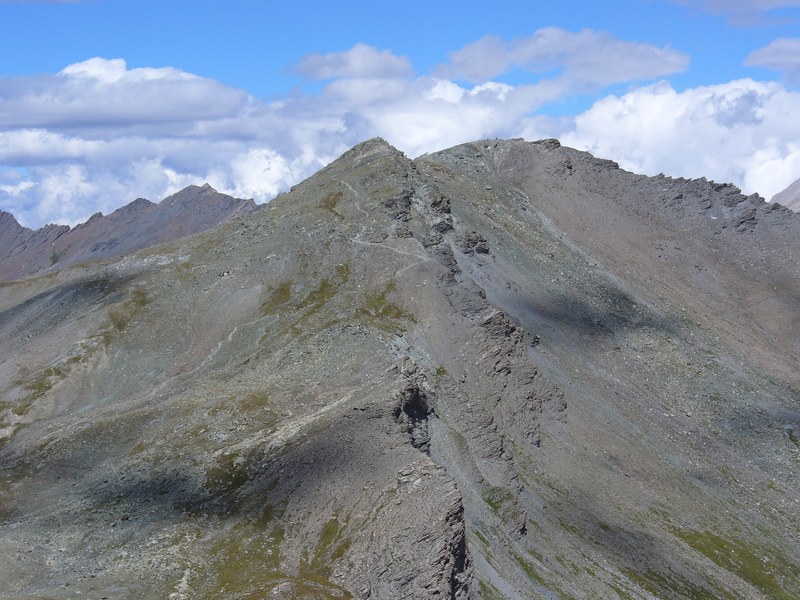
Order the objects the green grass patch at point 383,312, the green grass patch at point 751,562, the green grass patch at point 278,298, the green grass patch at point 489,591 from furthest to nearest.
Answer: the green grass patch at point 278,298, the green grass patch at point 383,312, the green grass patch at point 751,562, the green grass patch at point 489,591

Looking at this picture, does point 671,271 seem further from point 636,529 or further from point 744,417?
point 636,529

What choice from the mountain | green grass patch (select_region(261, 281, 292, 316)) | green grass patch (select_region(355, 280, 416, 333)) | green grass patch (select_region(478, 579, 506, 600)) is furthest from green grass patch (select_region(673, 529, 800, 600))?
green grass patch (select_region(261, 281, 292, 316))

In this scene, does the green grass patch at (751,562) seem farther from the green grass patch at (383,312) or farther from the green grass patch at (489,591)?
the green grass patch at (383,312)

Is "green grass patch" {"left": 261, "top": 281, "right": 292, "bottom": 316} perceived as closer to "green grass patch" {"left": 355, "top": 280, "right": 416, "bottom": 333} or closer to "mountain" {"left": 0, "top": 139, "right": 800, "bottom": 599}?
"mountain" {"left": 0, "top": 139, "right": 800, "bottom": 599}

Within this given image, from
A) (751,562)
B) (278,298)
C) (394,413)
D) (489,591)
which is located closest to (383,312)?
(278,298)

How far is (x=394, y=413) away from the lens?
82562 mm

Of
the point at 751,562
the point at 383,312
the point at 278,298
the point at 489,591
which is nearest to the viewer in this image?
the point at 489,591

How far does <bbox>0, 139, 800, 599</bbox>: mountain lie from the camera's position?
7219 centimetres

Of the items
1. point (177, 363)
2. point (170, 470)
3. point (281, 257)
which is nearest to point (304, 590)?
point (170, 470)

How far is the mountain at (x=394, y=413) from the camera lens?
72188 mm

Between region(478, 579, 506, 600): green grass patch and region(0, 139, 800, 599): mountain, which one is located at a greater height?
region(0, 139, 800, 599): mountain

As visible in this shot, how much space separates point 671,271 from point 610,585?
94662mm

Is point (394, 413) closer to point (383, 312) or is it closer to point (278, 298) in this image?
point (383, 312)

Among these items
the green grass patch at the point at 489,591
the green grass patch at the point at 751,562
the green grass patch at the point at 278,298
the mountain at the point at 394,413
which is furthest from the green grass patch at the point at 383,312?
the green grass patch at the point at 751,562
